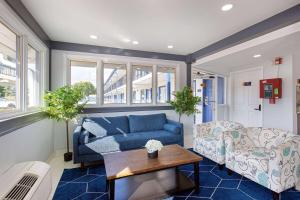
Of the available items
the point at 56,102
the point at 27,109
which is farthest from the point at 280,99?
the point at 27,109

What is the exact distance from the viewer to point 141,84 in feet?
14.7

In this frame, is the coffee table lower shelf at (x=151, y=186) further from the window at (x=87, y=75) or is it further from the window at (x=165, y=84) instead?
the window at (x=165, y=84)

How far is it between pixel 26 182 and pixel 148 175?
58.0 inches

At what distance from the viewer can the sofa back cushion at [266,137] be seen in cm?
234

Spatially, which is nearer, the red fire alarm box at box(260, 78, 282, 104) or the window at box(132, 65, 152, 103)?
the red fire alarm box at box(260, 78, 282, 104)

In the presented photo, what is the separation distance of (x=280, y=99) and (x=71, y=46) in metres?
4.98

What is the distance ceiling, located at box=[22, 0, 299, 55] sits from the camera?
85.8 inches

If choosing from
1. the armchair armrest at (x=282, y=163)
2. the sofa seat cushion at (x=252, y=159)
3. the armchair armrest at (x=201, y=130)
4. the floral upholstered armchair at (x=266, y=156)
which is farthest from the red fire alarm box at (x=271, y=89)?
the armchair armrest at (x=282, y=163)

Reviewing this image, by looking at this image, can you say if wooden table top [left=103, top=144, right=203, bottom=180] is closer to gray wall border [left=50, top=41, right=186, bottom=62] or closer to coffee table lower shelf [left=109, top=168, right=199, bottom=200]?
coffee table lower shelf [left=109, top=168, right=199, bottom=200]

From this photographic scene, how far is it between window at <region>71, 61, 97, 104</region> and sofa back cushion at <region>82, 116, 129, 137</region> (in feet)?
2.00

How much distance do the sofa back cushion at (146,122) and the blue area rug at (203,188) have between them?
128cm

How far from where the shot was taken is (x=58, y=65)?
3.61 m

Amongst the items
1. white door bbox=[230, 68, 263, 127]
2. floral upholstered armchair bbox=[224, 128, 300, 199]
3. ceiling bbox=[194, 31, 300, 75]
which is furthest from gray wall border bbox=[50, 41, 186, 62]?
floral upholstered armchair bbox=[224, 128, 300, 199]

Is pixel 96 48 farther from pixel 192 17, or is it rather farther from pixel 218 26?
pixel 218 26
